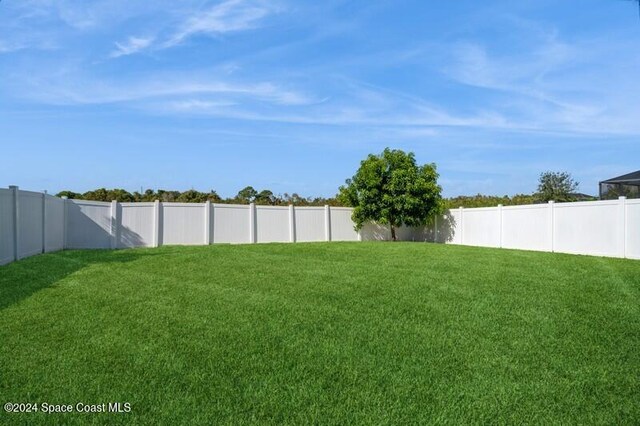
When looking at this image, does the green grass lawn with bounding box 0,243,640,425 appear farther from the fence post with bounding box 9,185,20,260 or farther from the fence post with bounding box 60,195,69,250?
the fence post with bounding box 60,195,69,250

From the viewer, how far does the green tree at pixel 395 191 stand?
20.3 m

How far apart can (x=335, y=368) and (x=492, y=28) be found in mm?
9179

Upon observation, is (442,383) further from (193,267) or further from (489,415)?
(193,267)

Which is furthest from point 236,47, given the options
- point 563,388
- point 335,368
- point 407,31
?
point 563,388

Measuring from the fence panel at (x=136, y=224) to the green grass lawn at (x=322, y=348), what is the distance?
27.2 feet

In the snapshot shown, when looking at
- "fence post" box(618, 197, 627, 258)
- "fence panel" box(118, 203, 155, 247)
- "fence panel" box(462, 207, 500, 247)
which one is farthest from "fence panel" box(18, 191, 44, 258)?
"fence post" box(618, 197, 627, 258)

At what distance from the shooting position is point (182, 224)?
55.5 feet

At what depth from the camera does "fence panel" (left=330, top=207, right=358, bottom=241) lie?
2087 centimetres

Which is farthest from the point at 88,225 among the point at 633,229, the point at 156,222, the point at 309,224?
the point at 633,229

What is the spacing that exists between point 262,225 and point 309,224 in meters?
2.32

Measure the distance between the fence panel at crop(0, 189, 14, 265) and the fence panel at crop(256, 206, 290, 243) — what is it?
922cm

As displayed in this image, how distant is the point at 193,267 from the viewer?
9.19m

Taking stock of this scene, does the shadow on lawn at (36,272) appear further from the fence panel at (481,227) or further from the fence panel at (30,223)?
the fence panel at (481,227)

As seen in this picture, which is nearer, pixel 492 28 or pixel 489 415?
pixel 489 415
